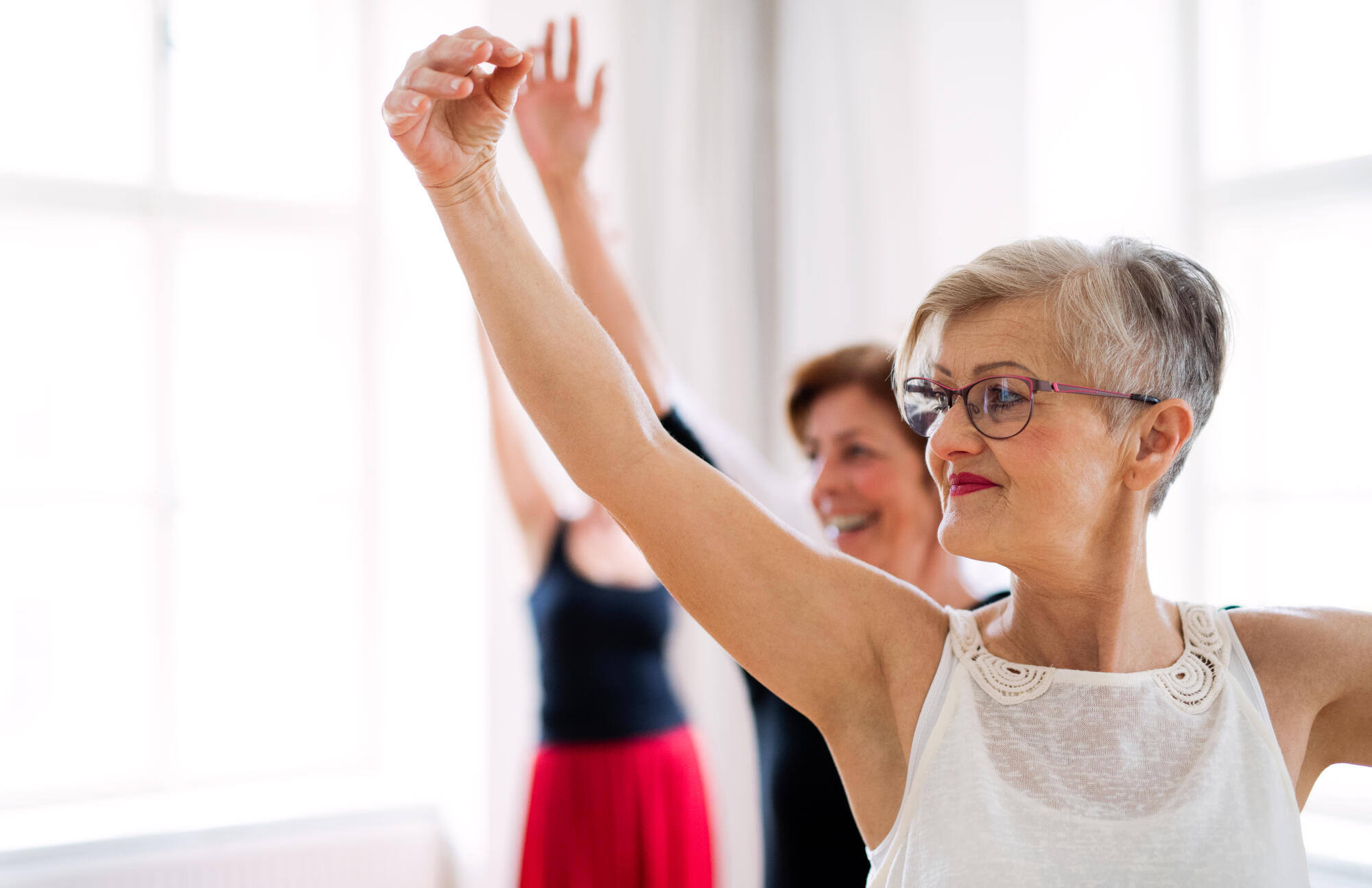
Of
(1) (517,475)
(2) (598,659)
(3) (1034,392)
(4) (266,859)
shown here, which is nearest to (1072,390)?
(3) (1034,392)

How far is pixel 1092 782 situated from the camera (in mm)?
889

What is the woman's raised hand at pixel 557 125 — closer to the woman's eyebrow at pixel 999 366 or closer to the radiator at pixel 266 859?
the woman's eyebrow at pixel 999 366

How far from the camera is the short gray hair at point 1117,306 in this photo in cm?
92

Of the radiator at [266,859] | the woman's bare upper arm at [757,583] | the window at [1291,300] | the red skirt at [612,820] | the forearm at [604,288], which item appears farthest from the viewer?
the radiator at [266,859]

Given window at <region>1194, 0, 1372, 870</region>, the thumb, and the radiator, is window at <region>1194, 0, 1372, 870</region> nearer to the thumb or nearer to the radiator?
the thumb

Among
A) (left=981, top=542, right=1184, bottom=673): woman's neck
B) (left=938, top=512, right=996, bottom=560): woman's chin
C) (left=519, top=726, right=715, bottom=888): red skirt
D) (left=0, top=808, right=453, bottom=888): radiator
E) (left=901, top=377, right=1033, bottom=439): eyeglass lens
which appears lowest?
(left=0, top=808, right=453, bottom=888): radiator

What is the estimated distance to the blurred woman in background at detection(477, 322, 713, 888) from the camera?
243 cm

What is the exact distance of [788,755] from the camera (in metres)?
1.38

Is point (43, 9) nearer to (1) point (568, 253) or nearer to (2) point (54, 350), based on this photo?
(2) point (54, 350)

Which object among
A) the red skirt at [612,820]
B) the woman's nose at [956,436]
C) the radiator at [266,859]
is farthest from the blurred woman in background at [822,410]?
the radiator at [266,859]

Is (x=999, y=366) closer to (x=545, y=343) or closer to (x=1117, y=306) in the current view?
(x=1117, y=306)

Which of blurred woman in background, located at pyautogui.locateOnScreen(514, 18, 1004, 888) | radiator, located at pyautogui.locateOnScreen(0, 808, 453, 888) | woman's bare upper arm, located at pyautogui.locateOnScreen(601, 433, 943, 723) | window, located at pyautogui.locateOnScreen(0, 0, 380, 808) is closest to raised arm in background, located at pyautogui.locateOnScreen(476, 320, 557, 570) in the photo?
blurred woman in background, located at pyautogui.locateOnScreen(514, 18, 1004, 888)

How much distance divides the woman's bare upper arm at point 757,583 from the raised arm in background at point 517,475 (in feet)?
5.67

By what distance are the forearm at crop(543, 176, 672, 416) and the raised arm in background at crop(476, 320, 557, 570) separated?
0.88 metres
